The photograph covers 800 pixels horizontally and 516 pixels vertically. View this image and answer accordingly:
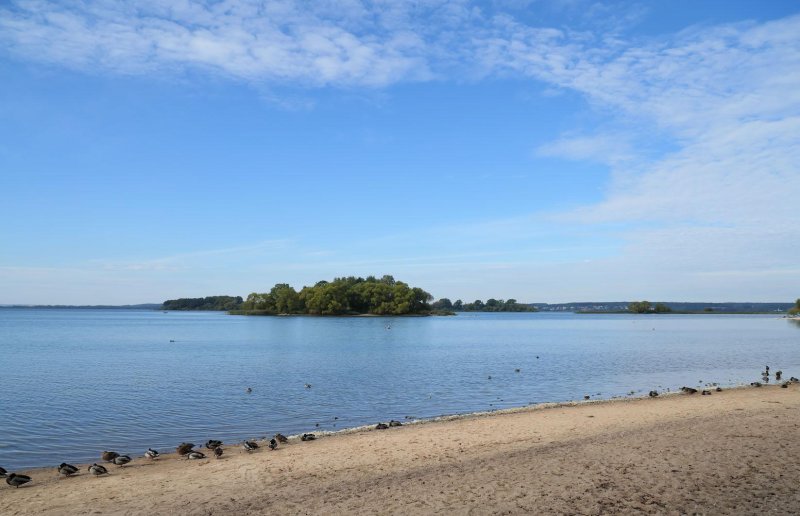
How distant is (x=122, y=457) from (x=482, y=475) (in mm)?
9025

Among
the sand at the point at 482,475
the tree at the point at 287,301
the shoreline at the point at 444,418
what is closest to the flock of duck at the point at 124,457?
the sand at the point at 482,475

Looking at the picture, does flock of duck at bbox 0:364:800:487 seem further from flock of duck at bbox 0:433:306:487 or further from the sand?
the sand

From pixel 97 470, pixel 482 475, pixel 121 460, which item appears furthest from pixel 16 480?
pixel 482 475

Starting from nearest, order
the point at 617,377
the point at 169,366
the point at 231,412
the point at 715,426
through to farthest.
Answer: the point at 715,426 → the point at 231,412 → the point at 617,377 → the point at 169,366

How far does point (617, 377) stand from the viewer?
34.8 metres

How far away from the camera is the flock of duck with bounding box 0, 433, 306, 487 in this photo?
42.1ft

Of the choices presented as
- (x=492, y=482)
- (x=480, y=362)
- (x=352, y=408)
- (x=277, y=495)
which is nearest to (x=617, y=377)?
(x=480, y=362)

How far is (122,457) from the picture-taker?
581 inches

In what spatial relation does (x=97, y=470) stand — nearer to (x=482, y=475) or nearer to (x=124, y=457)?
(x=124, y=457)

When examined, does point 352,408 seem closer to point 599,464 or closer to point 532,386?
point 532,386

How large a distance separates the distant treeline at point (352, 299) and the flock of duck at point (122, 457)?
155m

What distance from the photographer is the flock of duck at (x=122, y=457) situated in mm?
12828

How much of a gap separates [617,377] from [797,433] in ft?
65.7

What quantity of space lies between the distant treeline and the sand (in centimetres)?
15566
